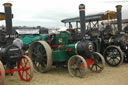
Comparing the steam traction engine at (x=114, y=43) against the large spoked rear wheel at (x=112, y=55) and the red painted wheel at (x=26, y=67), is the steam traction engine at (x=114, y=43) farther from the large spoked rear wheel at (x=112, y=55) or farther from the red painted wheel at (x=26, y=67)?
the red painted wheel at (x=26, y=67)

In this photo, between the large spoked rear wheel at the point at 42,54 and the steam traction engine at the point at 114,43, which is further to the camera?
the steam traction engine at the point at 114,43

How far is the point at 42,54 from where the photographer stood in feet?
16.6

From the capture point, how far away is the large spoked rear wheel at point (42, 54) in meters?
4.77

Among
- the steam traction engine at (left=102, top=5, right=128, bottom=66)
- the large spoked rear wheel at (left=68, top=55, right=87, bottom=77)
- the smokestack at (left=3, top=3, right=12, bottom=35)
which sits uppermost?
the smokestack at (left=3, top=3, right=12, bottom=35)

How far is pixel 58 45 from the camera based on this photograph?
16.7 ft

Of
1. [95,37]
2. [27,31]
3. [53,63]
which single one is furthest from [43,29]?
[53,63]

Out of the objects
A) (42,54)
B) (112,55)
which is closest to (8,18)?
(42,54)

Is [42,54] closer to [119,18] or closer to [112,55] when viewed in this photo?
[112,55]

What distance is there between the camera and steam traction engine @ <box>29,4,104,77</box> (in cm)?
438

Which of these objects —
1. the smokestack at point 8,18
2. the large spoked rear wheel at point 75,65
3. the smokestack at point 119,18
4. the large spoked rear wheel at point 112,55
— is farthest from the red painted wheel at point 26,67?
the smokestack at point 119,18

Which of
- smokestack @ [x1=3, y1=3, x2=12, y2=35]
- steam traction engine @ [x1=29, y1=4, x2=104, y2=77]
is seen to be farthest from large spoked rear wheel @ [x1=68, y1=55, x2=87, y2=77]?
smokestack @ [x1=3, y1=3, x2=12, y2=35]

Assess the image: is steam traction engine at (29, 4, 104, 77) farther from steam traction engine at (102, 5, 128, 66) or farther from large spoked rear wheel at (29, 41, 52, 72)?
steam traction engine at (102, 5, 128, 66)

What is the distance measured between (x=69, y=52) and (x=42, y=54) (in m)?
0.89

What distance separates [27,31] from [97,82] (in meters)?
10.7
